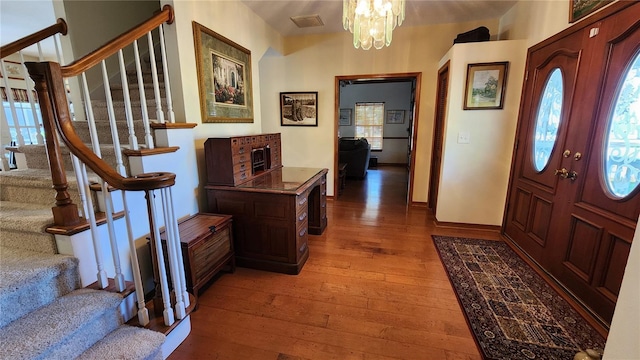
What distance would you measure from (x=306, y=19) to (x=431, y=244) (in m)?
3.12

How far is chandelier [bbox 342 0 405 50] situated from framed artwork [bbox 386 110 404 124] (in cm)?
630

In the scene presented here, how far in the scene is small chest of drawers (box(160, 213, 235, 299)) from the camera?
5.88ft

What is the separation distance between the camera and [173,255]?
1442mm

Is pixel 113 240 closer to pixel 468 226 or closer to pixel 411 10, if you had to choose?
pixel 468 226

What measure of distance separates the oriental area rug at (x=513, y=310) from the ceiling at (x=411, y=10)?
2.77 metres

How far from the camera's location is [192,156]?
91.9 inches

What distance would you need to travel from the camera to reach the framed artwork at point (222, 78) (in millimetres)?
2330

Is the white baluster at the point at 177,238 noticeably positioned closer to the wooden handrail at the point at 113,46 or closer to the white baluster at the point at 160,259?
the white baluster at the point at 160,259

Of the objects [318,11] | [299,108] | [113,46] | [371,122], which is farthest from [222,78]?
[371,122]

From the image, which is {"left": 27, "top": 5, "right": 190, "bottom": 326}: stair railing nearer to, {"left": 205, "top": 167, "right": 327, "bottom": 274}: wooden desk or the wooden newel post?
the wooden newel post

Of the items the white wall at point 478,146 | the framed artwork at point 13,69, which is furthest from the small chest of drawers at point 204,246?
the framed artwork at point 13,69

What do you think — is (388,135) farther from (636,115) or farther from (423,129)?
(636,115)

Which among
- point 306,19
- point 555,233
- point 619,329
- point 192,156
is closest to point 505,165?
point 555,233

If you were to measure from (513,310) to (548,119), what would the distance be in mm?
1675
